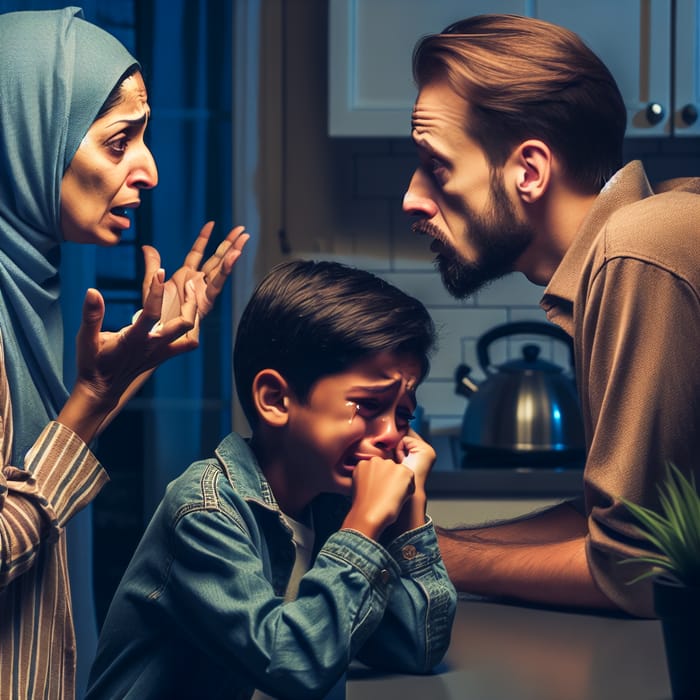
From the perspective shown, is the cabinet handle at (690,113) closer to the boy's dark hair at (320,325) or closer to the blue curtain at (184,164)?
the blue curtain at (184,164)

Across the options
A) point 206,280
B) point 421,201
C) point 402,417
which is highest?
point 421,201

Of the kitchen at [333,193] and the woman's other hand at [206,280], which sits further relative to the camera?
the kitchen at [333,193]

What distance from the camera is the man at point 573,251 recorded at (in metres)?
1.30

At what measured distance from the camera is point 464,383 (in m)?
2.80

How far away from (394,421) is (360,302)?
14 cm

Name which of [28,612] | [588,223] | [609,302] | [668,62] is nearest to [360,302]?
[609,302]

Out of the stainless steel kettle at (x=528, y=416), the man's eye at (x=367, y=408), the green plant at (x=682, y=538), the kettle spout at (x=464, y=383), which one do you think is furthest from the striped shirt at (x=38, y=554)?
the kettle spout at (x=464, y=383)

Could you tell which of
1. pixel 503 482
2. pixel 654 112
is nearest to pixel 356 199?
pixel 654 112

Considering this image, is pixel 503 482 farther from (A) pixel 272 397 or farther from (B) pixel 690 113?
(A) pixel 272 397

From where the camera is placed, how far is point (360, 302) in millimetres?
1357

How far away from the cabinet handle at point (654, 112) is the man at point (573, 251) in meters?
1.05

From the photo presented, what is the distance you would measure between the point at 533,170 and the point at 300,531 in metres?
0.60

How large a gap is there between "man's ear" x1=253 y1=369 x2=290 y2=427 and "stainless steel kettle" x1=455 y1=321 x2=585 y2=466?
4.27ft

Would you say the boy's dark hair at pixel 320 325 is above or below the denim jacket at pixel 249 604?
above
